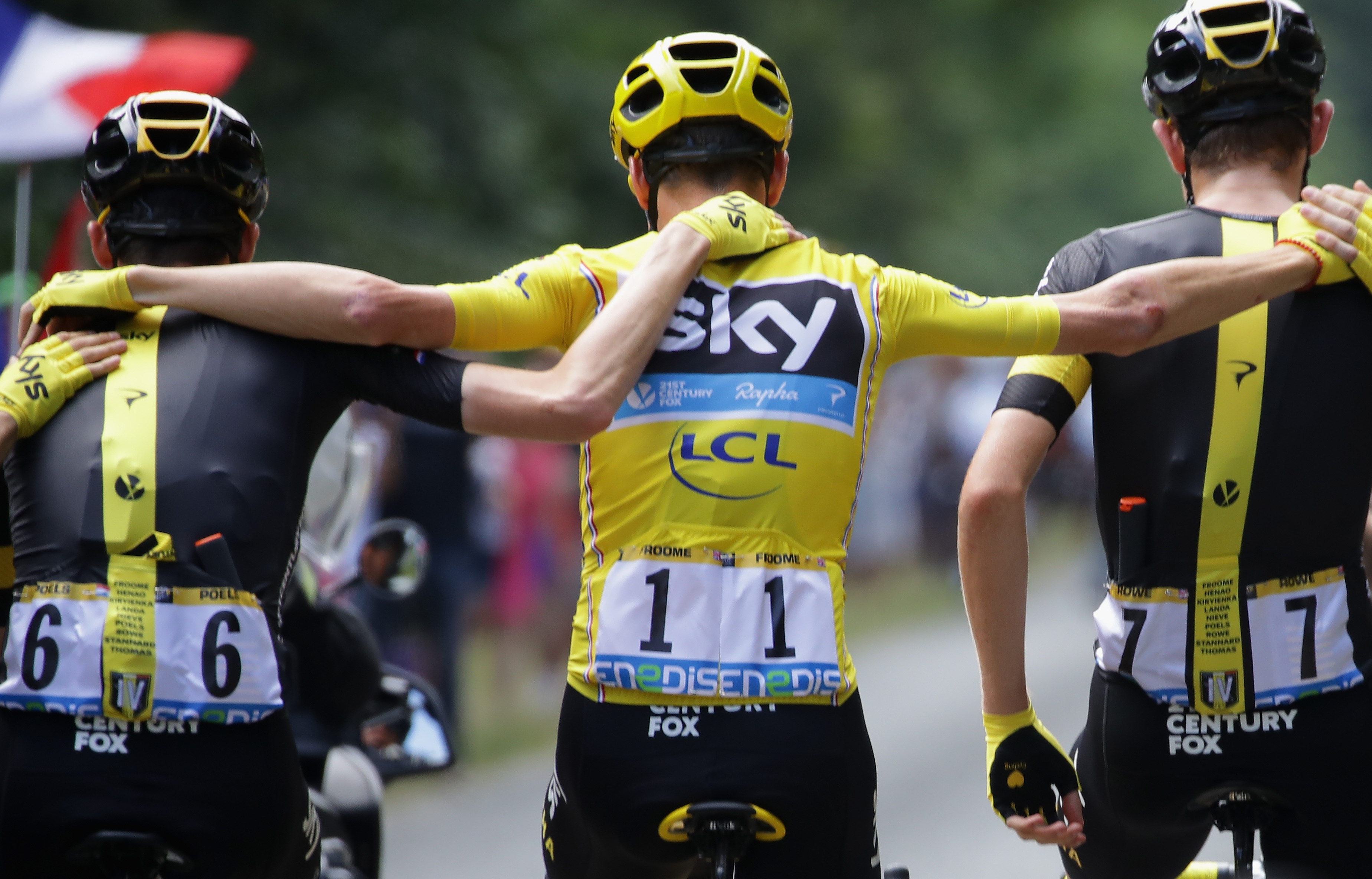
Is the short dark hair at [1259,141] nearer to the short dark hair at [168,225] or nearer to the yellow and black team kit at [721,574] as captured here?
the yellow and black team kit at [721,574]

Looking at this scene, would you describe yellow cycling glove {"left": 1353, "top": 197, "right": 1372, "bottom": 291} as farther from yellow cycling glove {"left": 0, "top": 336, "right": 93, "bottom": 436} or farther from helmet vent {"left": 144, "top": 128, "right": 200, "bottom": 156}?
yellow cycling glove {"left": 0, "top": 336, "right": 93, "bottom": 436}

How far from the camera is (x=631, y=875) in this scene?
3480 millimetres

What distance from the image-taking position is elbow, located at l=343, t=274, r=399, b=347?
3.36m

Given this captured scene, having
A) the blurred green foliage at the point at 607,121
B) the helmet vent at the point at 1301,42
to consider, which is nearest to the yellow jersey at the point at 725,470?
the helmet vent at the point at 1301,42

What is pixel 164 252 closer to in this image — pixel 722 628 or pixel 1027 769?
pixel 722 628

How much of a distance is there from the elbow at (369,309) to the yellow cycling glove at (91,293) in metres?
0.44

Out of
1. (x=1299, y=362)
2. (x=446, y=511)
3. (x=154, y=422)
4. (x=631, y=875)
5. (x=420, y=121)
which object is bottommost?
(x=631, y=875)

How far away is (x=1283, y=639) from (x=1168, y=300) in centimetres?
79

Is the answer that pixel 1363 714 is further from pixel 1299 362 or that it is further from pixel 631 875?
pixel 631 875

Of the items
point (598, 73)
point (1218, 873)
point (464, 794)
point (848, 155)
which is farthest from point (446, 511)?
point (848, 155)

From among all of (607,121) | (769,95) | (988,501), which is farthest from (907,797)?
(607,121)

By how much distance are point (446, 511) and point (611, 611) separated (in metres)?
7.34

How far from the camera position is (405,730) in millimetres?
5051

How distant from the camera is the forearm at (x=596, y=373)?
3342 millimetres
